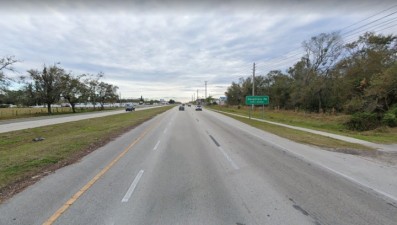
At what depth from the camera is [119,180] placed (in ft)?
20.4

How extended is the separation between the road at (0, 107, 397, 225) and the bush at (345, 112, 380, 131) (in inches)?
649

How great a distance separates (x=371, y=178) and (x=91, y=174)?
7517 millimetres

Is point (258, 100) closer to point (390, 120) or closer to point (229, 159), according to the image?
point (390, 120)

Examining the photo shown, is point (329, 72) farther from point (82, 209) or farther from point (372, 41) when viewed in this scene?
point (82, 209)

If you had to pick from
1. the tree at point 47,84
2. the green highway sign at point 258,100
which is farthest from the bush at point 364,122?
the tree at point 47,84

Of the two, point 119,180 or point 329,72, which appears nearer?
point 119,180

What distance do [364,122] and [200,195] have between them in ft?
70.5

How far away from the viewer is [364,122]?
21.4 m

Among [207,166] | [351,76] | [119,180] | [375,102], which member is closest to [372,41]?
[351,76]

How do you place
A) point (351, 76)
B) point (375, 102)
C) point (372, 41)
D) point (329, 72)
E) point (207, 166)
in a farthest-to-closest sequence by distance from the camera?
point (329, 72), point (372, 41), point (351, 76), point (375, 102), point (207, 166)

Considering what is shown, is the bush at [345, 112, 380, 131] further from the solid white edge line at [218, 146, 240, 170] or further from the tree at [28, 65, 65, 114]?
the tree at [28, 65, 65, 114]

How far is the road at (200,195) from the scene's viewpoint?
4152 mm

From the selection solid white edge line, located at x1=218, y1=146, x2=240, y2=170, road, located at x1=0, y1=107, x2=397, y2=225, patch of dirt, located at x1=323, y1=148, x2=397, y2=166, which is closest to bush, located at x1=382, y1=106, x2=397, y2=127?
patch of dirt, located at x1=323, y1=148, x2=397, y2=166

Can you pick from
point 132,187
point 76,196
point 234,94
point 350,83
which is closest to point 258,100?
point 350,83
